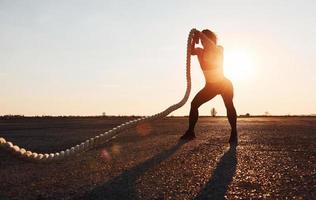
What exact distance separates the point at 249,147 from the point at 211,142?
3.37 ft

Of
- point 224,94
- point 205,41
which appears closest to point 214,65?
point 205,41

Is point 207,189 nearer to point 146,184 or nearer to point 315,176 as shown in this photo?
point 146,184

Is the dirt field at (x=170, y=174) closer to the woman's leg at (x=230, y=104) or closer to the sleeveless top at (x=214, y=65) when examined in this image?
the woman's leg at (x=230, y=104)

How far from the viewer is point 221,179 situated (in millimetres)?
5176

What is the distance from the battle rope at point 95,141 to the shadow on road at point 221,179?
108cm

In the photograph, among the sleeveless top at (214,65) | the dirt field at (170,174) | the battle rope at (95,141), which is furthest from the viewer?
the sleeveless top at (214,65)

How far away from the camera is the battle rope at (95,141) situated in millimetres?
3928

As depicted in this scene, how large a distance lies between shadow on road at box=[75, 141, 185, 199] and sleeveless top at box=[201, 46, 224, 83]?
10.7ft

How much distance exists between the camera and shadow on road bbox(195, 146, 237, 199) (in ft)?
14.5

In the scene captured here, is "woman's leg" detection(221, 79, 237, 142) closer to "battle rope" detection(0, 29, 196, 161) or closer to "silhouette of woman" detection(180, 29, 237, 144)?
"silhouette of woman" detection(180, 29, 237, 144)

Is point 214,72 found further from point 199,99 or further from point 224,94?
point 199,99

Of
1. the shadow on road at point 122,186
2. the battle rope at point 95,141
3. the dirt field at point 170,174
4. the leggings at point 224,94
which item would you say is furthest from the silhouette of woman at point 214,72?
the shadow on road at point 122,186

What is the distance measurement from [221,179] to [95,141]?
4.33ft

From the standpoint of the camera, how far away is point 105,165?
628 centimetres
